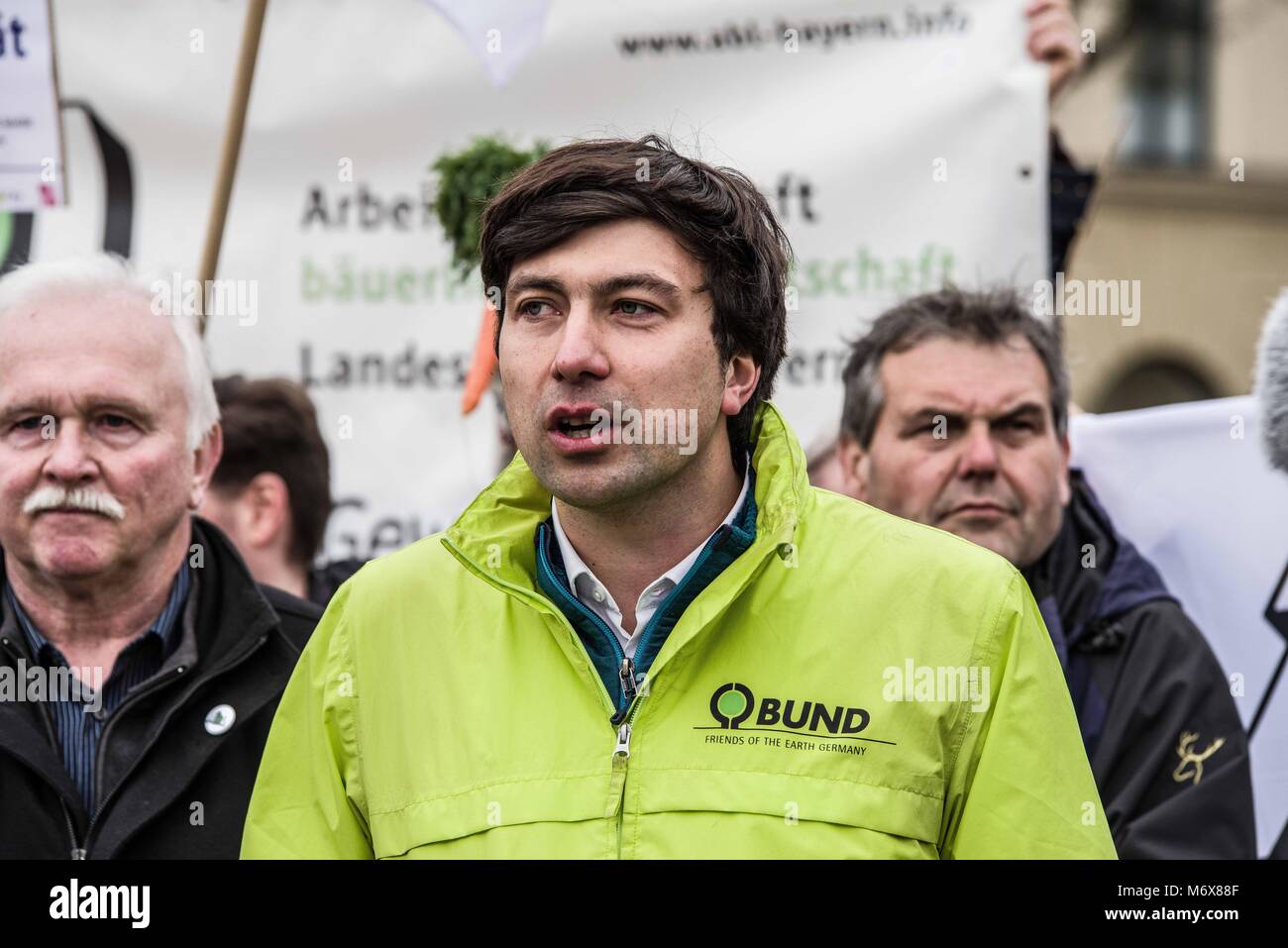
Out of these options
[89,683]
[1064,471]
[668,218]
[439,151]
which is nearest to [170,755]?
[89,683]

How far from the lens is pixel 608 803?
250 cm

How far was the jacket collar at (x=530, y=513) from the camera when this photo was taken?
2.67 metres

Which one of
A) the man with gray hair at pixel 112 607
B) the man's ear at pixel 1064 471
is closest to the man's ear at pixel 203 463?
the man with gray hair at pixel 112 607

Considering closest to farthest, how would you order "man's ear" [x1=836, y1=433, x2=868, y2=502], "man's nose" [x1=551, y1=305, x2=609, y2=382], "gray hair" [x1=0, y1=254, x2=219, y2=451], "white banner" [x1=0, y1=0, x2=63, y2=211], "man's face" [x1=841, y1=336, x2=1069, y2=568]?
"man's nose" [x1=551, y1=305, x2=609, y2=382]
"gray hair" [x1=0, y1=254, x2=219, y2=451]
"man's face" [x1=841, y1=336, x2=1069, y2=568]
"man's ear" [x1=836, y1=433, x2=868, y2=502]
"white banner" [x1=0, y1=0, x2=63, y2=211]

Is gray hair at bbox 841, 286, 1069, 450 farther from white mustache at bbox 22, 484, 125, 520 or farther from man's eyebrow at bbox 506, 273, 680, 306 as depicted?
white mustache at bbox 22, 484, 125, 520

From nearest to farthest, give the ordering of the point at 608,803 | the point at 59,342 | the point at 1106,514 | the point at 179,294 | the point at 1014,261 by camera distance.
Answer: the point at 608,803 < the point at 59,342 < the point at 179,294 < the point at 1106,514 < the point at 1014,261

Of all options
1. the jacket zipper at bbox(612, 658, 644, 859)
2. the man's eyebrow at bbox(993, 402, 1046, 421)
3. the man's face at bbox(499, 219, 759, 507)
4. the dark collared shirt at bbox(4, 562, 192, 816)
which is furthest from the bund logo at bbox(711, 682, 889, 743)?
the man's eyebrow at bbox(993, 402, 1046, 421)

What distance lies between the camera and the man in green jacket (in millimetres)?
2520

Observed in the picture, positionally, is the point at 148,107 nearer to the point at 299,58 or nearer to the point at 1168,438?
the point at 299,58

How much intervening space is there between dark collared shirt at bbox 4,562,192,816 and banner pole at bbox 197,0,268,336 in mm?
970

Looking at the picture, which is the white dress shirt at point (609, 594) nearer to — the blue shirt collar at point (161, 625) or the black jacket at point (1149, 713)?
the blue shirt collar at point (161, 625)

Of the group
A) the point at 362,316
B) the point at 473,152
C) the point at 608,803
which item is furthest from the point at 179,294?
the point at 608,803

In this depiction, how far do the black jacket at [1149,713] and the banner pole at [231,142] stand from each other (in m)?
1.97

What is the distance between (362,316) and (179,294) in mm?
1229
